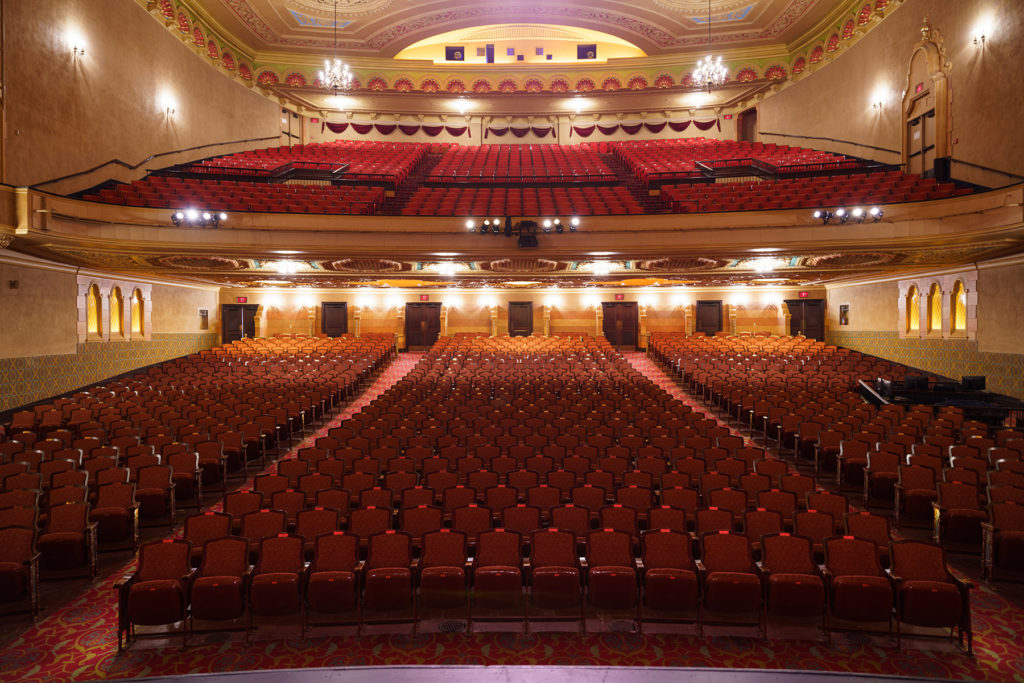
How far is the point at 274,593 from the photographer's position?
4160 mm

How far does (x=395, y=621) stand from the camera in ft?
14.2

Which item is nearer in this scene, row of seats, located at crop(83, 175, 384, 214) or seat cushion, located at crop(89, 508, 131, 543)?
seat cushion, located at crop(89, 508, 131, 543)

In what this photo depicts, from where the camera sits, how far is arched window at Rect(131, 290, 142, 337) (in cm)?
1645

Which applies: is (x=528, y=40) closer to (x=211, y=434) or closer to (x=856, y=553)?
(x=211, y=434)

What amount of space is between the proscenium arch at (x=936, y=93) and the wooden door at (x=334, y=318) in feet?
65.5

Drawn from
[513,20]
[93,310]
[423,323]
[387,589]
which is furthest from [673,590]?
[513,20]

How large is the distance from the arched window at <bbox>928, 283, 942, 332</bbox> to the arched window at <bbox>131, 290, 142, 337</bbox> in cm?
2273

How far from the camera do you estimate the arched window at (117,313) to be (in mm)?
15438

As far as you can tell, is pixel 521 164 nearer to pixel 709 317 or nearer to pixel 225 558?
pixel 709 317

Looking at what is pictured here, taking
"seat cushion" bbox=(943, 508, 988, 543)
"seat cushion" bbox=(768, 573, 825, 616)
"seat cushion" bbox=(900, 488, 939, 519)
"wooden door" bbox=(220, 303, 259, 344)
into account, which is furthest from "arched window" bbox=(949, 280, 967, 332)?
"wooden door" bbox=(220, 303, 259, 344)

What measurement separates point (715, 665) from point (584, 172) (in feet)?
58.3

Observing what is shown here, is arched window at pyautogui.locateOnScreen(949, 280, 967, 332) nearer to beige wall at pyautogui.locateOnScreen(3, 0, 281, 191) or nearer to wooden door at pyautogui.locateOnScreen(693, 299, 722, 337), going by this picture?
wooden door at pyautogui.locateOnScreen(693, 299, 722, 337)

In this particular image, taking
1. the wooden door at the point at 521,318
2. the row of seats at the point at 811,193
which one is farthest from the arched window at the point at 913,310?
the wooden door at the point at 521,318

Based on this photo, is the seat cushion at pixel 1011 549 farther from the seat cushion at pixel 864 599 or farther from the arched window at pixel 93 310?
the arched window at pixel 93 310
